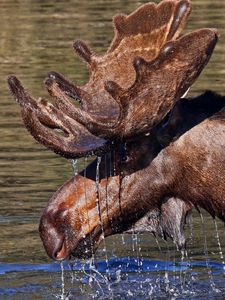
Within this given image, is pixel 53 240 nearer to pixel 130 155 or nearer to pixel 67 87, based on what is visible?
pixel 130 155

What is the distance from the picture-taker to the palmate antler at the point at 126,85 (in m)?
6.53

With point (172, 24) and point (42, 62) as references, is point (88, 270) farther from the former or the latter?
point (42, 62)

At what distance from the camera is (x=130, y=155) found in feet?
23.1

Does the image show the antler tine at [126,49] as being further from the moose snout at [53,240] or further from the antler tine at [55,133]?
the moose snout at [53,240]

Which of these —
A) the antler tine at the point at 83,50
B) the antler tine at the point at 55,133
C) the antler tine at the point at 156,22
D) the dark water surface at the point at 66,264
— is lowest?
the dark water surface at the point at 66,264

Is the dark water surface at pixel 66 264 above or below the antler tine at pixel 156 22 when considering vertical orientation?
below

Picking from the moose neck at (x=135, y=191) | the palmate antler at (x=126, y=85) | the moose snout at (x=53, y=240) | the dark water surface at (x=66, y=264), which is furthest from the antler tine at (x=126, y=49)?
the dark water surface at (x=66, y=264)

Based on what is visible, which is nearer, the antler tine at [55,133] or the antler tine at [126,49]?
the antler tine at [55,133]

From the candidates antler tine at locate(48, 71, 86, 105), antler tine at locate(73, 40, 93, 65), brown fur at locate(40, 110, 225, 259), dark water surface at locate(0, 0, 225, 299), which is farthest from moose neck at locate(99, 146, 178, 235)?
dark water surface at locate(0, 0, 225, 299)

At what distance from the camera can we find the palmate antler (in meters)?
6.53

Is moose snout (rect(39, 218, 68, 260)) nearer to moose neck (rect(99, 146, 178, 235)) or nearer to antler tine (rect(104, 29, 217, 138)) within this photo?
moose neck (rect(99, 146, 178, 235))

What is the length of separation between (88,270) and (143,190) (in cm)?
228

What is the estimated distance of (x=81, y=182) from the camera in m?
7.11

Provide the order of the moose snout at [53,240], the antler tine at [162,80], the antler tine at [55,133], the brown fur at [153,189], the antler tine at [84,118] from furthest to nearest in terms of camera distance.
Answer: the moose snout at [53,240] < the brown fur at [153,189] < the antler tine at [55,133] < the antler tine at [84,118] < the antler tine at [162,80]
